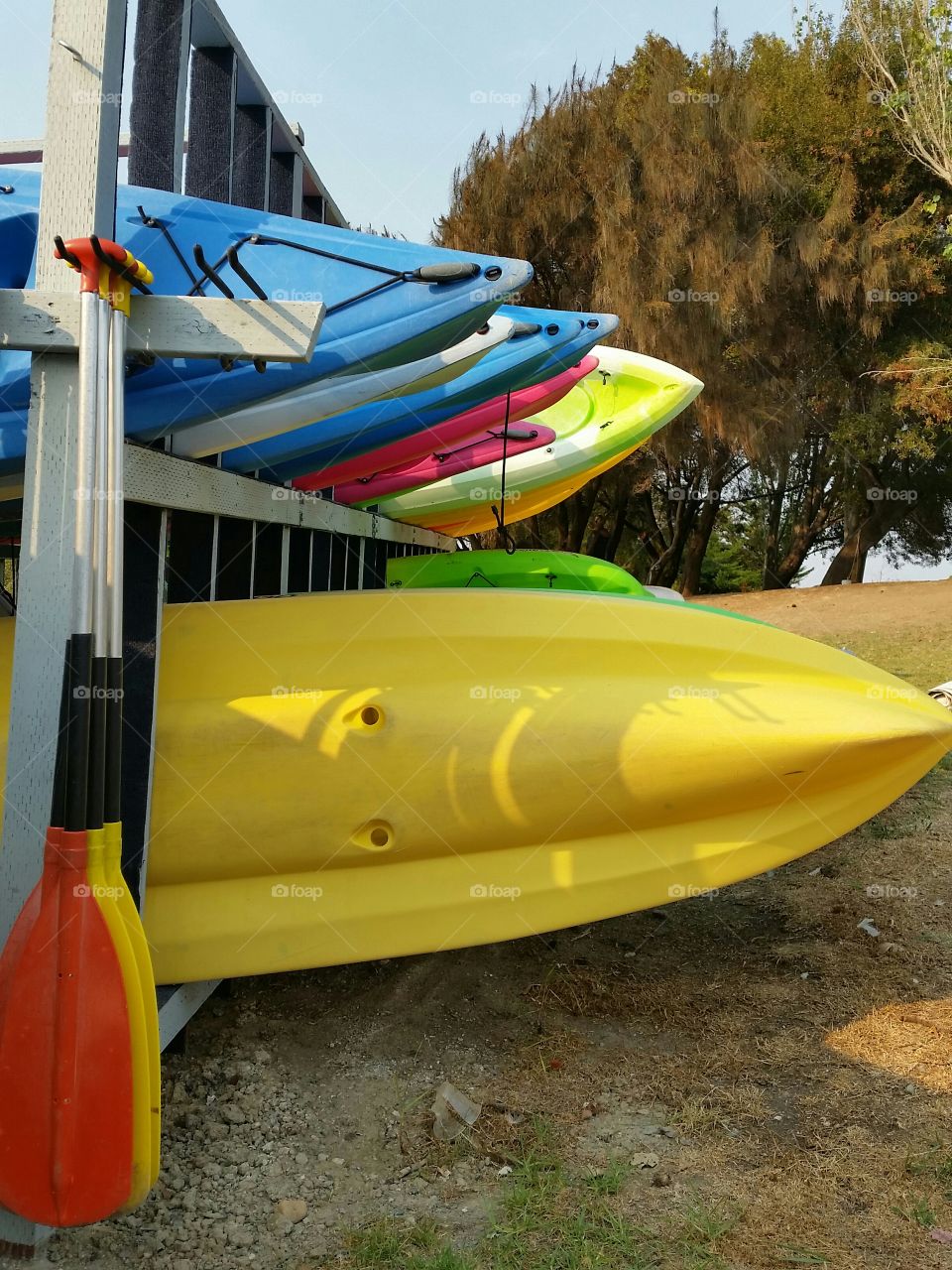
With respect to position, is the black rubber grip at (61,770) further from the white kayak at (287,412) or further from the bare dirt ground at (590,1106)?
the white kayak at (287,412)

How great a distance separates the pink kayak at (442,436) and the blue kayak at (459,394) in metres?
0.18

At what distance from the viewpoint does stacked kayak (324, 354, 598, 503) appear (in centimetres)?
521

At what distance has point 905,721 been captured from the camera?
10.4ft

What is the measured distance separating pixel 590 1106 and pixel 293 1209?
0.82 meters

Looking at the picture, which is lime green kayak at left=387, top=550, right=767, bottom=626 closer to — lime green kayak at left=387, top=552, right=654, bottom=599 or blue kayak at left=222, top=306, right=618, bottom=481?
lime green kayak at left=387, top=552, right=654, bottom=599

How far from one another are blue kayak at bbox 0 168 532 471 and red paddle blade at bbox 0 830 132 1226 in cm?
136

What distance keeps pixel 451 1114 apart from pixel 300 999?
2.83 feet

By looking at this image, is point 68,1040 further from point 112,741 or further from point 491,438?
point 491,438

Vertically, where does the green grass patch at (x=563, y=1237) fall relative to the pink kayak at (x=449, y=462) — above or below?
below

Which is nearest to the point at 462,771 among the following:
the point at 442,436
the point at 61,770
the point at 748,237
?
the point at 61,770

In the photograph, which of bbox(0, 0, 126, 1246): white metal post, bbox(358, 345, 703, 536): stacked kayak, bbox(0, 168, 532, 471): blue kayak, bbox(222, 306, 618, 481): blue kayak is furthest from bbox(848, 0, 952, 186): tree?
bbox(0, 0, 126, 1246): white metal post

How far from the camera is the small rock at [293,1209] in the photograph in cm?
227

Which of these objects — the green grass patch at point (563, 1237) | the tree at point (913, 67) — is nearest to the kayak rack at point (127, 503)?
the green grass patch at point (563, 1237)

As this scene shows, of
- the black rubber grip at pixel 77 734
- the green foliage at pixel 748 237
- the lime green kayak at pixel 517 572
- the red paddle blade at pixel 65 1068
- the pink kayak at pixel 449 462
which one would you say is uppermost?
the green foliage at pixel 748 237
